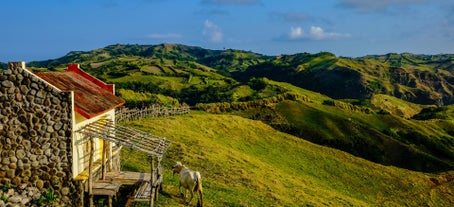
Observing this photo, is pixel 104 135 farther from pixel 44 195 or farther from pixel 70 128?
pixel 44 195

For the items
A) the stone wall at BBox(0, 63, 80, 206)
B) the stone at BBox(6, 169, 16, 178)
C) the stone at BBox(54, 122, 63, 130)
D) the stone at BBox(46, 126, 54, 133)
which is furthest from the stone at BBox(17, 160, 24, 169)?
the stone at BBox(54, 122, 63, 130)

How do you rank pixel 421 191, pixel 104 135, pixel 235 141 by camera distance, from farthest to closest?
pixel 235 141 < pixel 421 191 < pixel 104 135

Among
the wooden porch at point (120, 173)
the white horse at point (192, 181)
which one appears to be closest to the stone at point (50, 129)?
the wooden porch at point (120, 173)

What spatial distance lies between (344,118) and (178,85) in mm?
93200

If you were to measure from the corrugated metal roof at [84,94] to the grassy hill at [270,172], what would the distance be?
4.61m

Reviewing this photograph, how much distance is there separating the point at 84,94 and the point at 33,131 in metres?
4.59

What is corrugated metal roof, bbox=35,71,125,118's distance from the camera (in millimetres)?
22047

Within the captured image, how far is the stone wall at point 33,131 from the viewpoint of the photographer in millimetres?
20422

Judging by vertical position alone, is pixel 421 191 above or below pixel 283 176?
below

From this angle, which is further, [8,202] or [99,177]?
[99,177]

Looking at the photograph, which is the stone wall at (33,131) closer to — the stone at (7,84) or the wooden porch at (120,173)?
the stone at (7,84)

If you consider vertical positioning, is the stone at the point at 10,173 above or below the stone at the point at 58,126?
below

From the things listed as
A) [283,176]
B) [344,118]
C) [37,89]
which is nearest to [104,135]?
[37,89]

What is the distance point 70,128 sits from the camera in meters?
20.5
